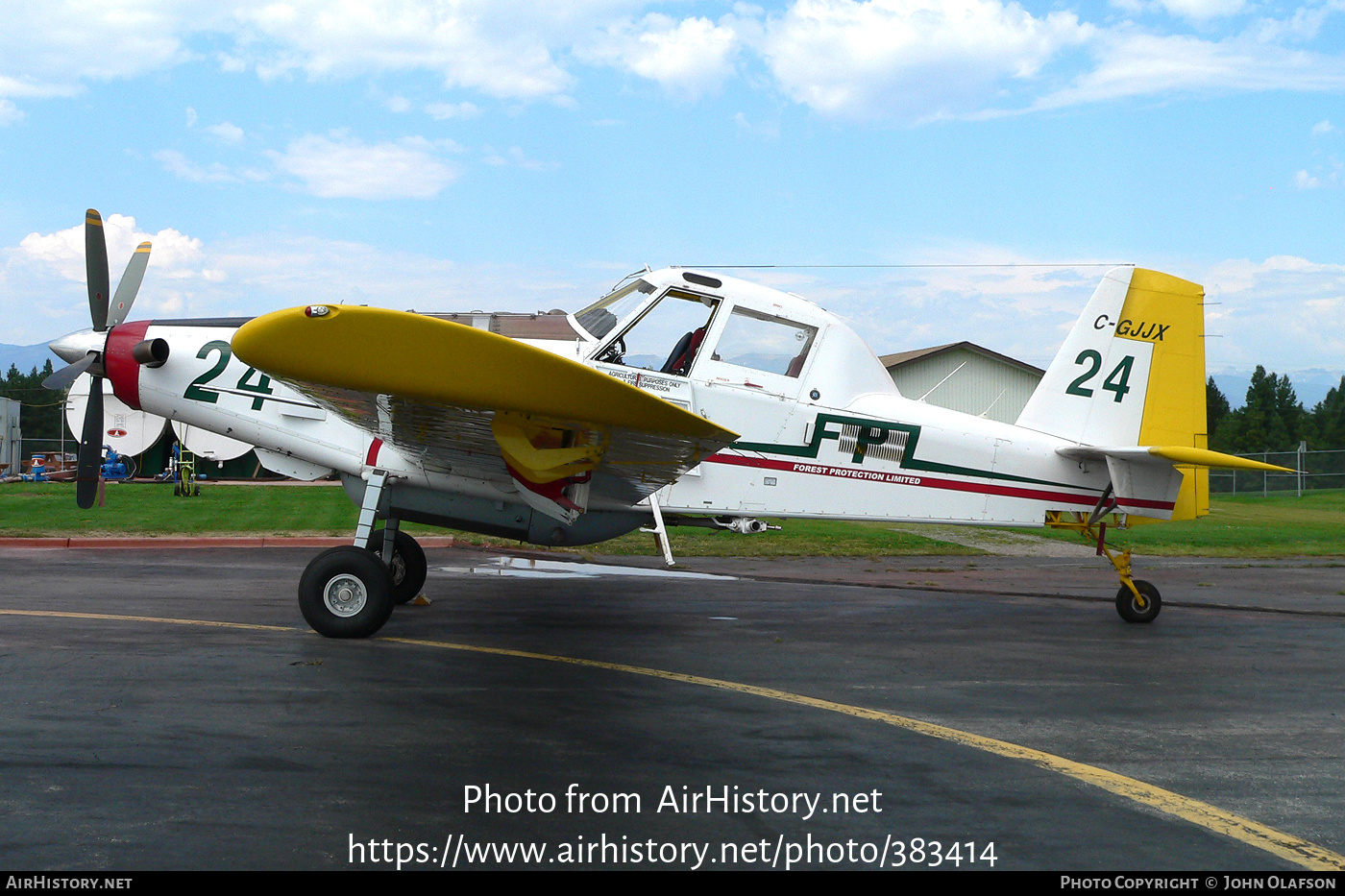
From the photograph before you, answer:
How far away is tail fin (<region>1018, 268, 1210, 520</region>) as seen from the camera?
9445mm

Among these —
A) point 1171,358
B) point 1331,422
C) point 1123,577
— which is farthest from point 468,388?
point 1331,422

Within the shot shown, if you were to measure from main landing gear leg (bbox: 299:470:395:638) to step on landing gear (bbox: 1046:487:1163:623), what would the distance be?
6.19 metres

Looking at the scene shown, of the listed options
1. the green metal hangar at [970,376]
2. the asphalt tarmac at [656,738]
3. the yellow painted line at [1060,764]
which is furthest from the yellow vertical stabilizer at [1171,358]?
the green metal hangar at [970,376]

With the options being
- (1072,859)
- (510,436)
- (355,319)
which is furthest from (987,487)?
(355,319)

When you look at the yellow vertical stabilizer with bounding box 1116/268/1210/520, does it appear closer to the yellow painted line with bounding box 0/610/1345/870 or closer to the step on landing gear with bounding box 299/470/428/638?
the yellow painted line with bounding box 0/610/1345/870

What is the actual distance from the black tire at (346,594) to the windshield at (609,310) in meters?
2.75

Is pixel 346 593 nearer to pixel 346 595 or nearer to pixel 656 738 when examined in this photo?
pixel 346 595

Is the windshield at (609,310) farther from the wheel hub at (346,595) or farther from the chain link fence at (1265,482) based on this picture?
the chain link fence at (1265,482)

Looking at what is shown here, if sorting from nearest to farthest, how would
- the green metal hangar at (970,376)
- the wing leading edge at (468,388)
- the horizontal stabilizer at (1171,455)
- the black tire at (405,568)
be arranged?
the wing leading edge at (468,388) → the horizontal stabilizer at (1171,455) → the black tire at (405,568) → the green metal hangar at (970,376)

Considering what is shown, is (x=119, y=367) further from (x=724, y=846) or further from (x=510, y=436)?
(x=724, y=846)

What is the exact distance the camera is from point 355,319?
4.60 metres

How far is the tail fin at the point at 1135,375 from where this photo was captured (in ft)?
31.0

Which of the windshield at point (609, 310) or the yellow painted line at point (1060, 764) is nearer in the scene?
the yellow painted line at point (1060, 764)

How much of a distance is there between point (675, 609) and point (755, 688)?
3312 mm
